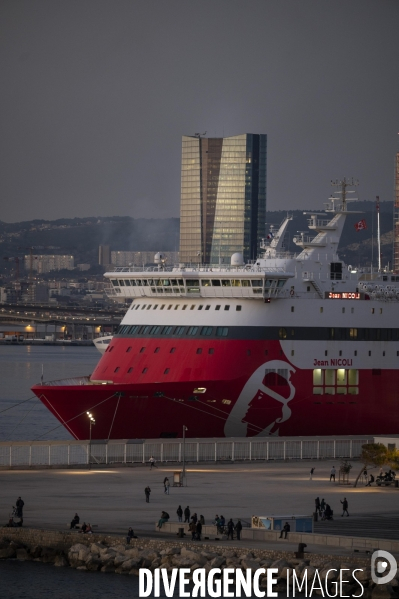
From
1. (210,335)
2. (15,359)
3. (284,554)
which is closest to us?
(284,554)

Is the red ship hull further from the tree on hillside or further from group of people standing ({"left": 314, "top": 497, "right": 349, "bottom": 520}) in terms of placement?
group of people standing ({"left": 314, "top": 497, "right": 349, "bottom": 520})

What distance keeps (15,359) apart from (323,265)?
10543cm

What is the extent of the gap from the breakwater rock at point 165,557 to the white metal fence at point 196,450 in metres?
9.96

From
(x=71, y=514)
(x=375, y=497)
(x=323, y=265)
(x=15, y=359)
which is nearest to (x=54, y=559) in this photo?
(x=71, y=514)

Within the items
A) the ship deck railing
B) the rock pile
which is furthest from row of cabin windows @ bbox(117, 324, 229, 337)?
the rock pile

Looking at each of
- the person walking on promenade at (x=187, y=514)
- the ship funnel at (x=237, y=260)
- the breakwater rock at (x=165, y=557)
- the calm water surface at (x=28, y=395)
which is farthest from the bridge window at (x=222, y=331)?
the breakwater rock at (x=165, y=557)

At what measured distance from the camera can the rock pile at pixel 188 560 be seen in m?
26.8

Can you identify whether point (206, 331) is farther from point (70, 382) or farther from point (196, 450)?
point (70, 382)

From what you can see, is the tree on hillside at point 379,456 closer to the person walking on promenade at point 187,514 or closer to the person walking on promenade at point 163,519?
the person walking on promenade at point 187,514

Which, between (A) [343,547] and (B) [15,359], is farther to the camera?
(B) [15,359]

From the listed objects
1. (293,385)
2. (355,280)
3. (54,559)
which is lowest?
(54,559)

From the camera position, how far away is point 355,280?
46.0 metres

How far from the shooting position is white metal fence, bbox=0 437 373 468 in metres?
41.2

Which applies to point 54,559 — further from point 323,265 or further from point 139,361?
point 323,265
